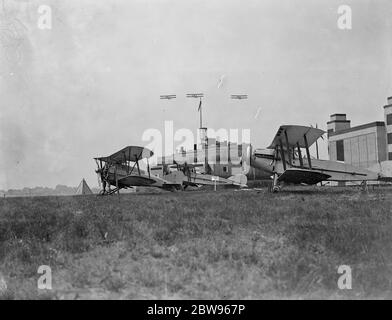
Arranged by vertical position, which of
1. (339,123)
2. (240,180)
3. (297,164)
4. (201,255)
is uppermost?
(339,123)

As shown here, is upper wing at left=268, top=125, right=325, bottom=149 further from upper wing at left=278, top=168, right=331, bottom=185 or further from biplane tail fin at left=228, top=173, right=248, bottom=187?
biplane tail fin at left=228, top=173, right=248, bottom=187

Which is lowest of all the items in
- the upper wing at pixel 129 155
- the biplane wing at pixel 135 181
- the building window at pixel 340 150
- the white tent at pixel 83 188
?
the white tent at pixel 83 188

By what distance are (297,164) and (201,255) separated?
486 inches

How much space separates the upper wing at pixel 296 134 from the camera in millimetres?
14711

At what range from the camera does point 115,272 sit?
15.8ft

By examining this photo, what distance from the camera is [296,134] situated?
15.5 m

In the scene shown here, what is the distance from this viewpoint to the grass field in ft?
14.1

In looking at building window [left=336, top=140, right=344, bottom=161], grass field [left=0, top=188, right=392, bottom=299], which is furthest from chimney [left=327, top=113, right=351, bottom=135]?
grass field [left=0, top=188, right=392, bottom=299]

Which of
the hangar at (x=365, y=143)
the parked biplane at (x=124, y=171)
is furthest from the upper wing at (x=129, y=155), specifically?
the hangar at (x=365, y=143)

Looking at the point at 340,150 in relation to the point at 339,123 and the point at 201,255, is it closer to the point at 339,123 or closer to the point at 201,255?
the point at 339,123

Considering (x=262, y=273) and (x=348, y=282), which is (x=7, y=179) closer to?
(x=262, y=273)


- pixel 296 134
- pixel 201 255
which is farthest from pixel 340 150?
pixel 201 255

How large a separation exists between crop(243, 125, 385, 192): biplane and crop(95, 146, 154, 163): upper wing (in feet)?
20.7

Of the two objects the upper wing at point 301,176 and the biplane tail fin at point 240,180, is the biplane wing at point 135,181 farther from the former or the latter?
the biplane tail fin at point 240,180
